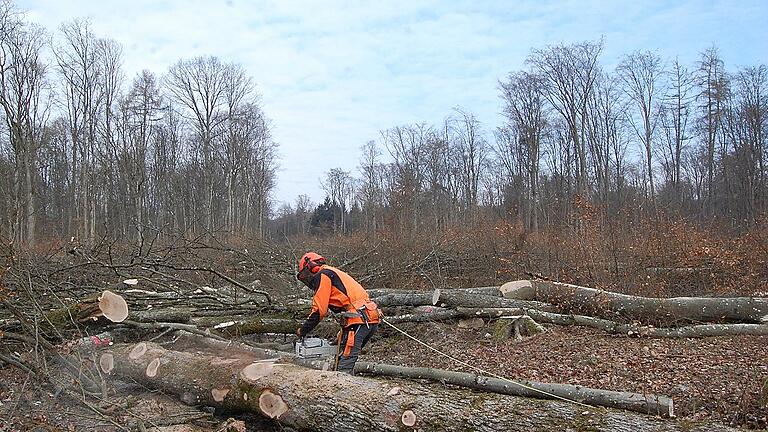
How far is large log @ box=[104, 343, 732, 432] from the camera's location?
13.4ft

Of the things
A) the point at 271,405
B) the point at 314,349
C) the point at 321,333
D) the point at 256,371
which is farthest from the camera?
the point at 321,333

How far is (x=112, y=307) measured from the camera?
6.86 meters

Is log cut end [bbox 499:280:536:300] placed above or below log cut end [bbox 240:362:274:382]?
above

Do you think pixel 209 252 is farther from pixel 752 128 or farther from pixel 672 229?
pixel 752 128

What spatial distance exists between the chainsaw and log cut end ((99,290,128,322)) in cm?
236

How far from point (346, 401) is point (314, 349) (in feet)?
5.06

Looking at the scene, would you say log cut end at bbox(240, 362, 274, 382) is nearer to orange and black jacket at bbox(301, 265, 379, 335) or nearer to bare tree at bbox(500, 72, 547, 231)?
orange and black jacket at bbox(301, 265, 379, 335)

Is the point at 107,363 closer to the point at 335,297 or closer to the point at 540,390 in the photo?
the point at 335,297

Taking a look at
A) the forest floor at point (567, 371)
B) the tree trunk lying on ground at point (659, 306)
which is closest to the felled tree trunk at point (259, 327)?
the forest floor at point (567, 371)

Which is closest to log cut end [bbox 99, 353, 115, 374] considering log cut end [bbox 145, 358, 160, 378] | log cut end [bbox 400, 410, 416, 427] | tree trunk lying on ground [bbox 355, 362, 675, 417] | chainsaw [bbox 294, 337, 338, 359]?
log cut end [bbox 145, 358, 160, 378]

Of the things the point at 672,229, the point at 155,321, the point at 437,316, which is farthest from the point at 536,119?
the point at 155,321

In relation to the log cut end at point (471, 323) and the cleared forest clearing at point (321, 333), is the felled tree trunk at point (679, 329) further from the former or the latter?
the log cut end at point (471, 323)

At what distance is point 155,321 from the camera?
25.5 feet

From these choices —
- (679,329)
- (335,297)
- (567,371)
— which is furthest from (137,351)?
(679,329)
